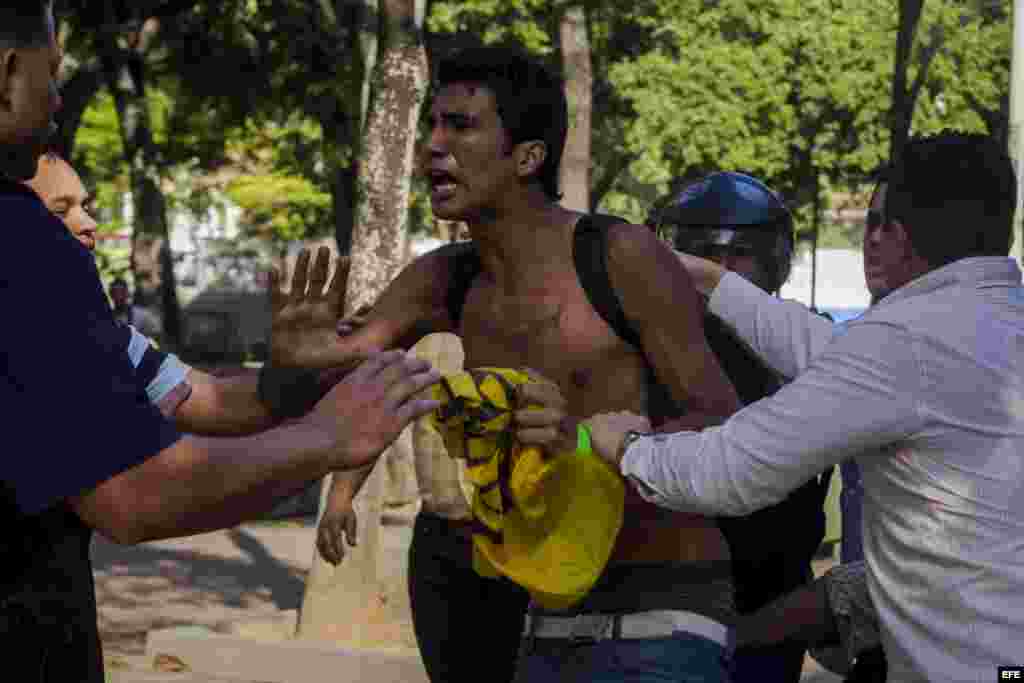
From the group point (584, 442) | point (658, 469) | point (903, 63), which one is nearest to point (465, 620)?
point (584, 442)

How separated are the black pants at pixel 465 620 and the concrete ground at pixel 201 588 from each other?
322cm

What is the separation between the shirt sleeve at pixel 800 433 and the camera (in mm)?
3311

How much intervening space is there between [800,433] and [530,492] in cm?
65

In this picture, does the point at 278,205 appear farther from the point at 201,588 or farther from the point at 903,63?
the point at 903,63

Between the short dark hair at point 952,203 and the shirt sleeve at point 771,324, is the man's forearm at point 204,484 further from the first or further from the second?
the shirt sleeve at point 771,324

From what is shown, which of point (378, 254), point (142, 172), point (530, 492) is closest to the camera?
point (530, 492)

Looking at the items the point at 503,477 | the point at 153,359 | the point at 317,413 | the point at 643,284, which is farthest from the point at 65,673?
the point at 643,284

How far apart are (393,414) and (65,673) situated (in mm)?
599

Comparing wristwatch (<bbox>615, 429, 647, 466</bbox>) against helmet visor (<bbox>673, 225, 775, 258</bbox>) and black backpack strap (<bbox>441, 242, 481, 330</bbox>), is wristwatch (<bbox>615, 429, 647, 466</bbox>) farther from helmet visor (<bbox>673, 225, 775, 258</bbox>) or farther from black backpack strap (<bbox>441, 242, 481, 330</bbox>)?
helmet visor (<bbox>673, 225, 775, 258</bbox>)

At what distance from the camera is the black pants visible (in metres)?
5.41

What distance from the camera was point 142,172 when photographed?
34406 mm

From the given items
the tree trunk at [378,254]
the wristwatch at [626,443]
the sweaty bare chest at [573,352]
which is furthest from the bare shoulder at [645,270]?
the tree trunk at [378,254]

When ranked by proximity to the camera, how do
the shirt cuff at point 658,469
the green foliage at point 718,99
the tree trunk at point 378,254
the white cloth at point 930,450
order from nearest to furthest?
1. the white cloth at point 930,450
2. the shirt cuff at point 658,469
3. the tree trunk at point 378,254
4. the green foliage at point 718,99

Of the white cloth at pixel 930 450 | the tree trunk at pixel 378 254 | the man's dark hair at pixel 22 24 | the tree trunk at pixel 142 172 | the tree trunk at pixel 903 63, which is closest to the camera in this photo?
the man's dark hair at pixel 22 24
